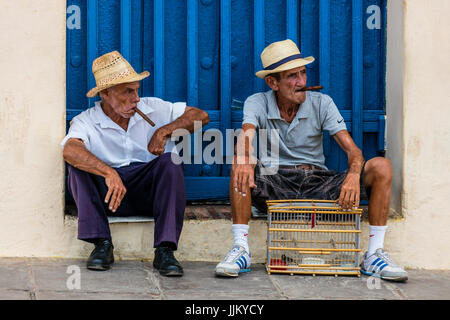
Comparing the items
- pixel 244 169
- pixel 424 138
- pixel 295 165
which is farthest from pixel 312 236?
pixel 424 138

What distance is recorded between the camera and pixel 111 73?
4090 mm

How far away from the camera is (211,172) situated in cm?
475

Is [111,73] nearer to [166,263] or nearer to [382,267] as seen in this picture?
[166,263]

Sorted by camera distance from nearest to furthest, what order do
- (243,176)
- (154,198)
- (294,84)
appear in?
1. (243,176)
2. (154,198)
3. (294,84)

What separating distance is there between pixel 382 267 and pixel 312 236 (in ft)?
1.52

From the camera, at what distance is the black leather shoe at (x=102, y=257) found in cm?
386

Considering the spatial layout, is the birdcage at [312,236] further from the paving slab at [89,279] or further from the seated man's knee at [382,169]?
the paving slab at [89,279]

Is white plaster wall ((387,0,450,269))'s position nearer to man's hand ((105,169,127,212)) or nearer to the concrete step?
the concrete step

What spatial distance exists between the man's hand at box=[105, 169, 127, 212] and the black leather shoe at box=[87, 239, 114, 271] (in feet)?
0.98

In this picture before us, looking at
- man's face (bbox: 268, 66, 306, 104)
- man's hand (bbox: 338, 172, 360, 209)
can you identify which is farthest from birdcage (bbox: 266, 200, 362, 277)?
man's face (bbox: 268, 66, 306, 104)

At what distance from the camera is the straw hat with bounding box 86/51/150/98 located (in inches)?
160
